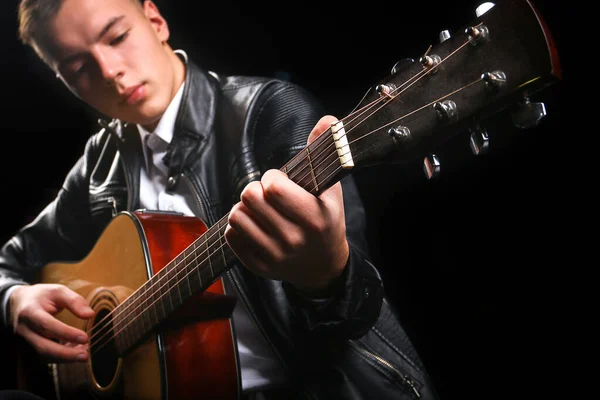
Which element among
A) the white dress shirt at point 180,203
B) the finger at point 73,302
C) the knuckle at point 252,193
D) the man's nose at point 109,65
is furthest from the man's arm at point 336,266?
the finger at point 73,302

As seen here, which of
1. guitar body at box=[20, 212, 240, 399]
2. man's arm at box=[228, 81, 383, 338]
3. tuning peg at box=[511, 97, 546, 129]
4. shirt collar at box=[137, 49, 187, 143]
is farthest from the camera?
shirt collar at box=[137, 49, 187, 143]

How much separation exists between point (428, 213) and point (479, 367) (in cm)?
30

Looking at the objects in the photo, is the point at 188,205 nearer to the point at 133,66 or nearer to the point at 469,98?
the point at 133,66

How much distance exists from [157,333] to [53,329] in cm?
44

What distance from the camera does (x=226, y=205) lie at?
125cm

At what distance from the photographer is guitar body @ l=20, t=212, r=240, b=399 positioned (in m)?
1.12

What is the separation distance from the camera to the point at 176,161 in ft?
4.31

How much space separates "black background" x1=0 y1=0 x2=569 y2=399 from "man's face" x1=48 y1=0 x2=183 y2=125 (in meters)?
0.22

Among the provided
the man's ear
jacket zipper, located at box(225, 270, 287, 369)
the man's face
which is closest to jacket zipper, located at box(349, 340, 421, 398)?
jacket zipper, located at box(225, 270, 287, 369)

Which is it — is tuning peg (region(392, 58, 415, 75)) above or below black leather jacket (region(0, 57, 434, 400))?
above

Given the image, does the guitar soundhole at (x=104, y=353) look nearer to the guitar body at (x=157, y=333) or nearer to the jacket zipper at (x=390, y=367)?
the guitar body at (x=157, y=333)

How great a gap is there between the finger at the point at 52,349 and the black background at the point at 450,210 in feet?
2.68

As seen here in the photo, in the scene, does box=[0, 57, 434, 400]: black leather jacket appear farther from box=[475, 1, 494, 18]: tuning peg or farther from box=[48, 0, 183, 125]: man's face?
box=[475, 1, 494, 18]: tuning peg

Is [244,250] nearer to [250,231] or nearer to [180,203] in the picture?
[250,231]
